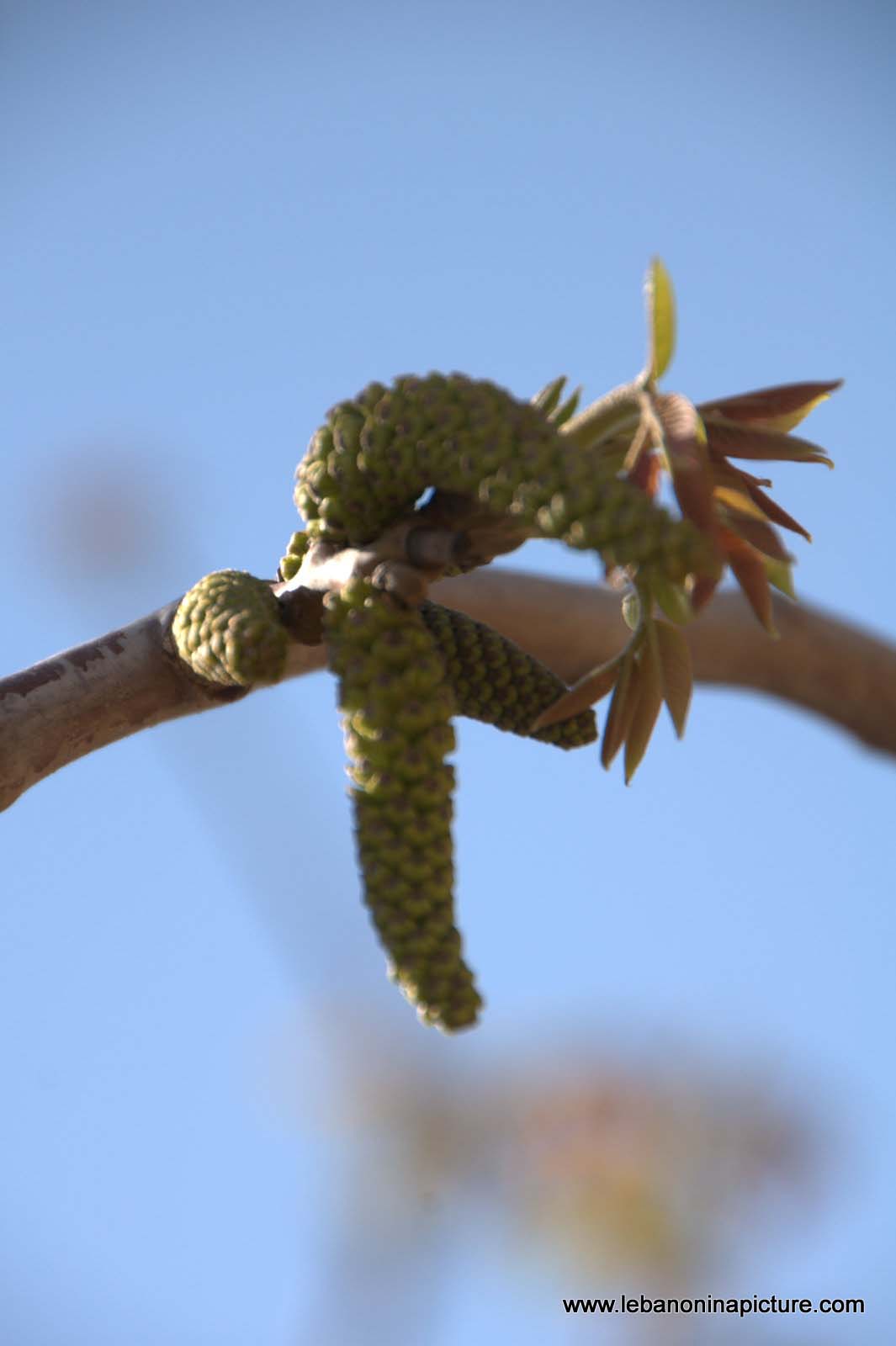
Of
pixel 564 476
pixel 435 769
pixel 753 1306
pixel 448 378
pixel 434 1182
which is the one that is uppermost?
pixel 448 378

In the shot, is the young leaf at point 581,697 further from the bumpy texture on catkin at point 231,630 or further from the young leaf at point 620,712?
the bumpy texture on catkin at point 231,630

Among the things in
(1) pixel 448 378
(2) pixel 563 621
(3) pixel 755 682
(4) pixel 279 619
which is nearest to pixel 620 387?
(1) pixel 448 378

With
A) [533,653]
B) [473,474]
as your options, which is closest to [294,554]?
[473,474]

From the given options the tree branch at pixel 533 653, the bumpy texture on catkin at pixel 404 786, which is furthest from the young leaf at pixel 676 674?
the tree branch at pixel 533 653

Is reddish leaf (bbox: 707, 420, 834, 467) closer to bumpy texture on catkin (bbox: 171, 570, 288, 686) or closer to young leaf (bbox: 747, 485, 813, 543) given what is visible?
young leaf (bbox: 747, 485, 813, 543)

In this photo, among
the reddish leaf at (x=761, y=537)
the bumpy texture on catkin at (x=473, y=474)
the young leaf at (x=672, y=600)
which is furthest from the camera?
the reddish leaf at (x=761, y=537)

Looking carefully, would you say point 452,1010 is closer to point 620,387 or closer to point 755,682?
point 620,387

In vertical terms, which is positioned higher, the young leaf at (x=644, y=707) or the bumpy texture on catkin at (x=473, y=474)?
the bumpy texture on catkin at (x=473, y=474)

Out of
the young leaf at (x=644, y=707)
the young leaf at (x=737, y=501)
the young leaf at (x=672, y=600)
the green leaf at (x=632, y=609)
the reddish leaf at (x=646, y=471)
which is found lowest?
the young leaf at (x=644, y=707)
